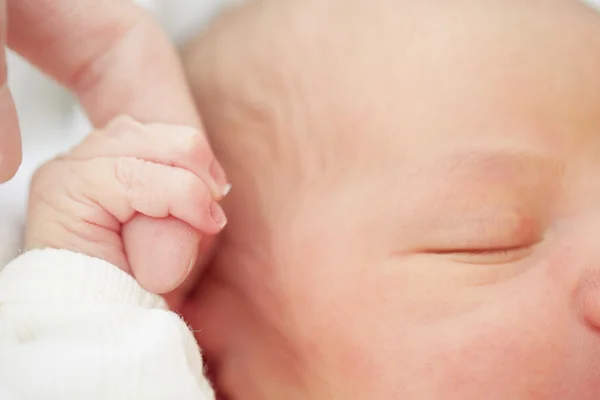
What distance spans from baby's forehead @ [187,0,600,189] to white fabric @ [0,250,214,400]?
218 millimetres

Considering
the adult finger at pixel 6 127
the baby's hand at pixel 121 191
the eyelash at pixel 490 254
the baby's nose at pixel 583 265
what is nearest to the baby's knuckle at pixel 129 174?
the baby's hand at pixel 121 191

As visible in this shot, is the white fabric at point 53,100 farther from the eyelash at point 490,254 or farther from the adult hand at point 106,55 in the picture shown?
the eyelash at point 490,254

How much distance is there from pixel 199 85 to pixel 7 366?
0.42 metres

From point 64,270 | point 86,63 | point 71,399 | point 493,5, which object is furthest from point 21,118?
point 493,5

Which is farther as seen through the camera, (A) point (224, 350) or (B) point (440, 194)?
(A) point (224, 350)

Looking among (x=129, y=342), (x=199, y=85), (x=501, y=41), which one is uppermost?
(x=501, y=41)

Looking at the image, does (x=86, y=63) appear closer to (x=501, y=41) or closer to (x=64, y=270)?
(x=64, y=270)

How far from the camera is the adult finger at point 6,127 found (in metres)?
0.57

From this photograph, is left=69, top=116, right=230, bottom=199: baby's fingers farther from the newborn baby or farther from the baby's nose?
the baby's nose

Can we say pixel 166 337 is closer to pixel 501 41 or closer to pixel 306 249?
pixel 306 249

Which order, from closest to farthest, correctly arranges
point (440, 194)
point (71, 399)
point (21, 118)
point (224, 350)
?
point (71, 399) < point (440, 194) < point (224, 350) < point (21, 118)

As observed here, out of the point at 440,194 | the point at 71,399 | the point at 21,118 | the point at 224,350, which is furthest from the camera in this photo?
the point at 21,118

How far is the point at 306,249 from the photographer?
28.0 inches

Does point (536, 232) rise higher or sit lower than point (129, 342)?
higher
